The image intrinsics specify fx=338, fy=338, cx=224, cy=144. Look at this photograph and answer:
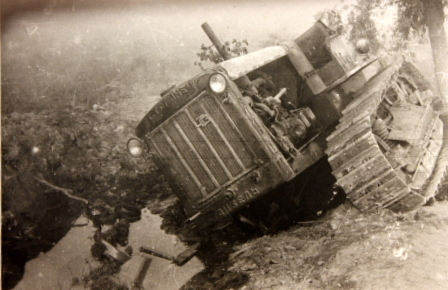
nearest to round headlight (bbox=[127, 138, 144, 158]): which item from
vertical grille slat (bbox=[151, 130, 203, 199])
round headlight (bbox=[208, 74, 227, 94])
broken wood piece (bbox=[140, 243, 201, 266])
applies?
vertical grille slat (bbox=[151, 130, 203, 199])

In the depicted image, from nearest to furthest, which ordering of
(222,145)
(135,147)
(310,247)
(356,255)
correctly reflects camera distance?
(356,255), (310,247), (222,145), (135,147)

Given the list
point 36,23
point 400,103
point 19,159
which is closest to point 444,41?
point 400,103

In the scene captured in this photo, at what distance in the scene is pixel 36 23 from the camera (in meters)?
5.60

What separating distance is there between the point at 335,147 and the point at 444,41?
254 inches

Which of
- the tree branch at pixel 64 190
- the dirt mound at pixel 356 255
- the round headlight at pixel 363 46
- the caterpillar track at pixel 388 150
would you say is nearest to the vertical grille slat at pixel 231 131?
the caterpillar track at pixel 388 150

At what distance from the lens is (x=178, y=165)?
4.41 m

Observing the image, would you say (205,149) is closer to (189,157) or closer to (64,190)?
(189,157)

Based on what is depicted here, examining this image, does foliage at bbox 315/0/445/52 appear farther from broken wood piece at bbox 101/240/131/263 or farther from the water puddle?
broken wood piece at bbox 101/240/131/263

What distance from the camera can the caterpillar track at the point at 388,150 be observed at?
12.8 ft

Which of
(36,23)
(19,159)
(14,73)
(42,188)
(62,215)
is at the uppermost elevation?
(36,23)

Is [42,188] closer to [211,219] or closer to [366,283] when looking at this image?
[211,219]

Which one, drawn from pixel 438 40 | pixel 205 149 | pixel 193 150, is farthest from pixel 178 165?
pixel 438 40

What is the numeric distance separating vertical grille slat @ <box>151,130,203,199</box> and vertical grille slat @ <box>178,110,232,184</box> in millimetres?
271

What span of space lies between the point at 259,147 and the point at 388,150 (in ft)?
6.20
